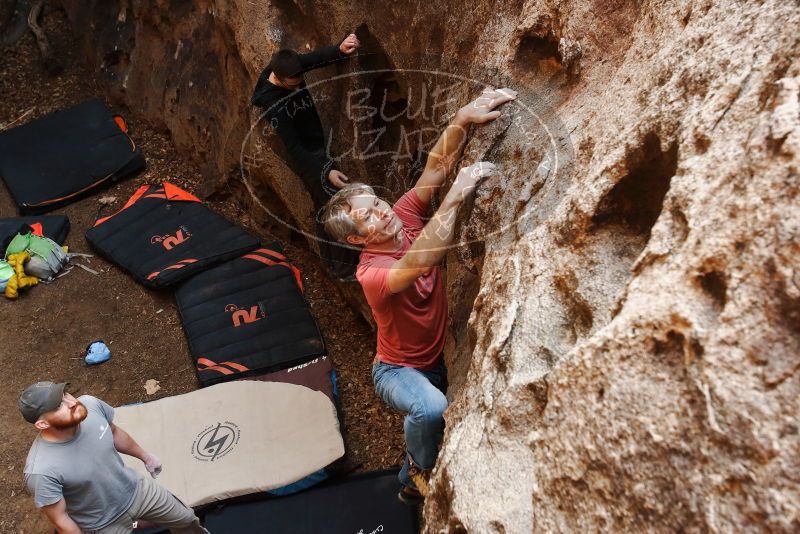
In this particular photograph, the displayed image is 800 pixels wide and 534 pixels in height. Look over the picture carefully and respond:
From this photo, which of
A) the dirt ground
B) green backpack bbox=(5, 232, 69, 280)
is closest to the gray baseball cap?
the dirt ground

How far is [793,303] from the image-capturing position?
Answer: 1245mm

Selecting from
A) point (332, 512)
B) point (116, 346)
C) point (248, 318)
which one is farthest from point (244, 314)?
point (332, 512)

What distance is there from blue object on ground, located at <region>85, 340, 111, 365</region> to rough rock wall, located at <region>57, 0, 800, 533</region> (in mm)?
2955

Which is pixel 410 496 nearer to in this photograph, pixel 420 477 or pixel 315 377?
pixel 420 477

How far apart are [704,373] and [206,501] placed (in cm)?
313

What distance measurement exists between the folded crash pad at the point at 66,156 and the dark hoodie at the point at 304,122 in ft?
9.15

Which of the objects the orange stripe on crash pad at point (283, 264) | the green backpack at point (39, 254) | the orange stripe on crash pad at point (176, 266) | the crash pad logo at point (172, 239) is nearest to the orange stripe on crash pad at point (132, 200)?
the green backpack at point (39, 254)

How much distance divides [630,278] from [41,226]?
210 inches

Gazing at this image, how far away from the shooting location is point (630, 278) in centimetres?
168

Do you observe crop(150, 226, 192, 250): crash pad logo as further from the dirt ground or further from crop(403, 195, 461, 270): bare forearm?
crop(403, 195, 461, 270): bare forearm

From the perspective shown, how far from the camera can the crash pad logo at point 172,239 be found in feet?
17.6

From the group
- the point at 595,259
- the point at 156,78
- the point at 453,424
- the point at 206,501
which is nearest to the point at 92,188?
the point at 156,78

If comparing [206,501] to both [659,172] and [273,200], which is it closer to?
[273,200]

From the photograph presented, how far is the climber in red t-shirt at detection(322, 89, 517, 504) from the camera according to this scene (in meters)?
2.42
